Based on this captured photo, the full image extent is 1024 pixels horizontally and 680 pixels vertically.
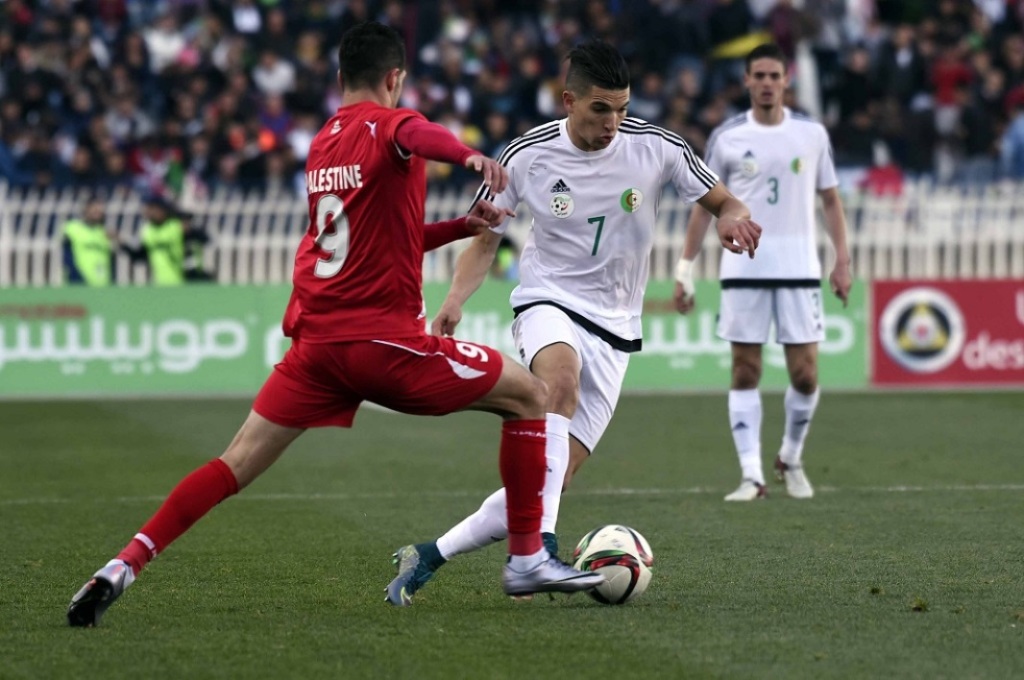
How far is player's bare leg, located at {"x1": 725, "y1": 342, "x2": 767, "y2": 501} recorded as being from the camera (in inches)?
389

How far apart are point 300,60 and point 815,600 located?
17000mm

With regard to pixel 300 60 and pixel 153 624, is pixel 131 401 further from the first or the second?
pixel 153 624

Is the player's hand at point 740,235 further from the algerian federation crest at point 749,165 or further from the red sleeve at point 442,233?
the algerian federation crest at point 749,165

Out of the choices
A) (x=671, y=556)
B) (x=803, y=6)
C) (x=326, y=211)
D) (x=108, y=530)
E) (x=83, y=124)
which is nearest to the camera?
(x=326, y=211)

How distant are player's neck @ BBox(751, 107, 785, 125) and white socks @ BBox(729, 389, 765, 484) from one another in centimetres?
151

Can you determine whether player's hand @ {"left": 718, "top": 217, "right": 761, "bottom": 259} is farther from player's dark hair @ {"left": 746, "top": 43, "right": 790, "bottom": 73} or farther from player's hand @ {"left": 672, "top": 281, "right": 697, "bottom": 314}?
player's dark hair @ {"left": 746, "top": 43, "right": 790, "bottom": 73}

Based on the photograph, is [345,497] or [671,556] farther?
[345,497]

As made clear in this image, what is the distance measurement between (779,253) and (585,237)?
3298 millimetres

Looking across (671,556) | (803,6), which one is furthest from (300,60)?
(671,556)

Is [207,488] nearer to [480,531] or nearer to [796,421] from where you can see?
[480,531]

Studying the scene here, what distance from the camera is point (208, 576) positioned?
705 centimetres

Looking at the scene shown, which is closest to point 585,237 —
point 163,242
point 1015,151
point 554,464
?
point 554,464

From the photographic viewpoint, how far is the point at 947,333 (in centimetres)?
1789

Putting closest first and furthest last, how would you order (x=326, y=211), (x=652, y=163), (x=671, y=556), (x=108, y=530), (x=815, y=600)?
(x=326, y=211)
(x=815, y=600)
(x=652, y=163)
(x=671, y=556)
(x=108, y=530)
